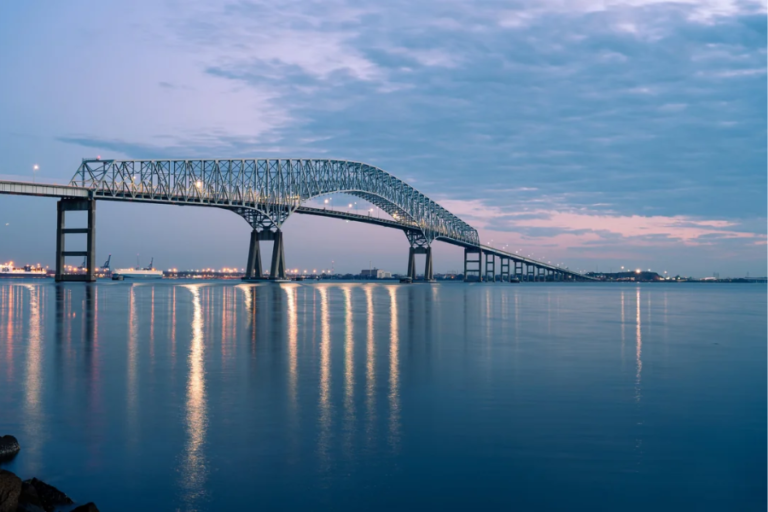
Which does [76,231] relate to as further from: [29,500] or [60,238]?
[29,500]

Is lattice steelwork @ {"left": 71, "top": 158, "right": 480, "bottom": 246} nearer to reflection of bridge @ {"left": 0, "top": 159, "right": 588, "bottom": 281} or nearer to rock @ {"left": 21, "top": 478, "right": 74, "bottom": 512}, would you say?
reflection of bridge @ {"left": 0, "top": 159, "right": 588, "bottom": 281}

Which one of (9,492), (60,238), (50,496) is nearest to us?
(9,492)

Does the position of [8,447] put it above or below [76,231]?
below

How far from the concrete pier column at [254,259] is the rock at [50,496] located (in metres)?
112

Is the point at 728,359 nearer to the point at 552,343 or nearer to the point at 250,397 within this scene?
the point at 552,343

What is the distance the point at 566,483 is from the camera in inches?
314

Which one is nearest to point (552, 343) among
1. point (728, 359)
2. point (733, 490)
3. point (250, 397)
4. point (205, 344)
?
point (728, 359)

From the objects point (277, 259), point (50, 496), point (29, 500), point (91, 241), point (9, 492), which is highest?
point (91, 241)

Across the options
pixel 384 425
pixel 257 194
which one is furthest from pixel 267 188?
pixel 384 425

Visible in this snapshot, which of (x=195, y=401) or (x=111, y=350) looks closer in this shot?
(x=195, y=401)

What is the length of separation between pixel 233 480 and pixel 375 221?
136m

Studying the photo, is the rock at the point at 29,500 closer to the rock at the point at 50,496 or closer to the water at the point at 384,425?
the rock at the point at 50,496

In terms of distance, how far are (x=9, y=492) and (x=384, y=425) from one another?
5.39m

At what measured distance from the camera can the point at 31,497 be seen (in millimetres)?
6984
